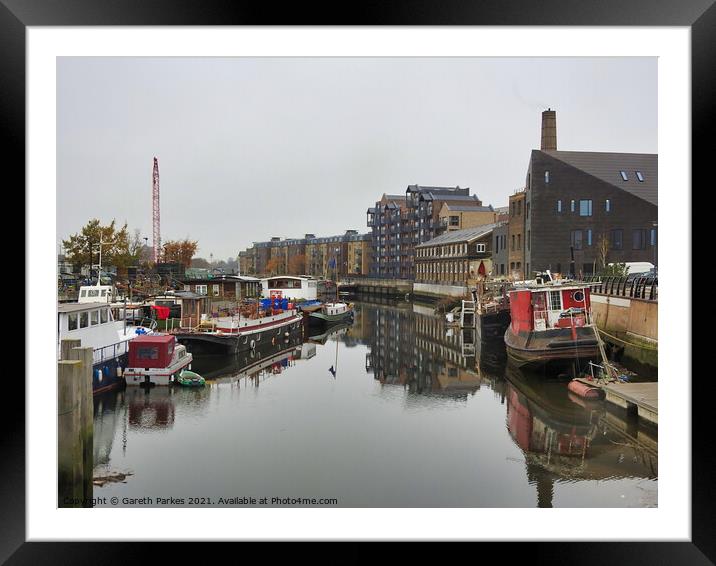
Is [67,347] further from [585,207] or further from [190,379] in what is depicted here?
[585,207]

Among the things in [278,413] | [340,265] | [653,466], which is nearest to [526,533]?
[653,466]

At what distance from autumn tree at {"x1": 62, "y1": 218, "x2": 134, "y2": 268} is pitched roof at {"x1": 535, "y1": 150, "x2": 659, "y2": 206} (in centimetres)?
600

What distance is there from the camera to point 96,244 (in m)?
7.16

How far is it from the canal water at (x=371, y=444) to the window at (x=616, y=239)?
228 cm

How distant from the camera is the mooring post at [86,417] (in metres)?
5.41

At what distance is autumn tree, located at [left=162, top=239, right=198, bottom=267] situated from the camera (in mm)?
8055

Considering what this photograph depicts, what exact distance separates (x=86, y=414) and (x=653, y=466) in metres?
5.79

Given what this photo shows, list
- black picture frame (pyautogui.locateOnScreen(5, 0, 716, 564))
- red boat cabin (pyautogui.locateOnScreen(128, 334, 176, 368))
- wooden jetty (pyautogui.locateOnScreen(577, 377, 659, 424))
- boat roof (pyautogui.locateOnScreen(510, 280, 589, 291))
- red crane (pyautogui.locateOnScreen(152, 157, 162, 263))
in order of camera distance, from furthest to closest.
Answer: boat roof (pyautogui.locateOnScreen(510, 280, 589, 291)), red boat cabin (pyautogui.locateOnScreen(128, 334, 176, 368)), red crane (pyautogui.locateOnScreen(152, 157, 162, 263)), wooden jetty (pyautogui.locateOnScreen(577, 377, 659, 424)), black picture frame (pyautogui.locateOnScreen(5, 0, 716, 564))

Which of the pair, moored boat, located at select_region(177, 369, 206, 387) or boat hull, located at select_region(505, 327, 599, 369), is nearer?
moored boat, located at select_region(177, 369, 206, 387)

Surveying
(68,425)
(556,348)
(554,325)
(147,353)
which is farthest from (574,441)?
(147,353)

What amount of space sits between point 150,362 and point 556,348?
6640mm

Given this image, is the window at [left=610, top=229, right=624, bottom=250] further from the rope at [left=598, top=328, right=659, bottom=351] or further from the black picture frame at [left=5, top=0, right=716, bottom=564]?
the black picture frame at [left=5, top=0, right=716, bottom=564]

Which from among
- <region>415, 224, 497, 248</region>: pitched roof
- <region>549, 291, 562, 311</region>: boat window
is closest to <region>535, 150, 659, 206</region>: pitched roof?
<region>549, 291, 562, 311</region>: boat window

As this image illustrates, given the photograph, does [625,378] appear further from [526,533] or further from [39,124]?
[39,124]
